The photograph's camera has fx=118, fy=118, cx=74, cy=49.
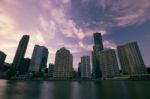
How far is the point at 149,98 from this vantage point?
144 feet

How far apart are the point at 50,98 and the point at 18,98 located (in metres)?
12.4

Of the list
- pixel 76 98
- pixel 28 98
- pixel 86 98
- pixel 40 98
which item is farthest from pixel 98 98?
pixel 28 98

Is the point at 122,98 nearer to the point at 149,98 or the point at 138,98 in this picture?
the point at 138,98

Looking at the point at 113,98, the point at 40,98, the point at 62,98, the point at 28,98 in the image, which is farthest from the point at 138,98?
the point at 28,98

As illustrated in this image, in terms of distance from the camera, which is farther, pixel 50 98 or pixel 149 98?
pixel 50 98

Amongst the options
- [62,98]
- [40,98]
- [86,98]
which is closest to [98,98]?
[86,98]

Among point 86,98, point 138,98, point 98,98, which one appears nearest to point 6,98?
point 86,98

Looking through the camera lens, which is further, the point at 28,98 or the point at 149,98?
the point at 28,98

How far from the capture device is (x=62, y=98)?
153 ft

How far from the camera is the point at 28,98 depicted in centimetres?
4681

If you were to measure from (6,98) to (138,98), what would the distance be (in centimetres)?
5088

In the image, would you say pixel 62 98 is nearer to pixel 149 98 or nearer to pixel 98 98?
pixel 98 98

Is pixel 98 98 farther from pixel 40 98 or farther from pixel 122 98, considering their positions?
pixel 40 98

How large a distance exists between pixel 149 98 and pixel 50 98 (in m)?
37.8
